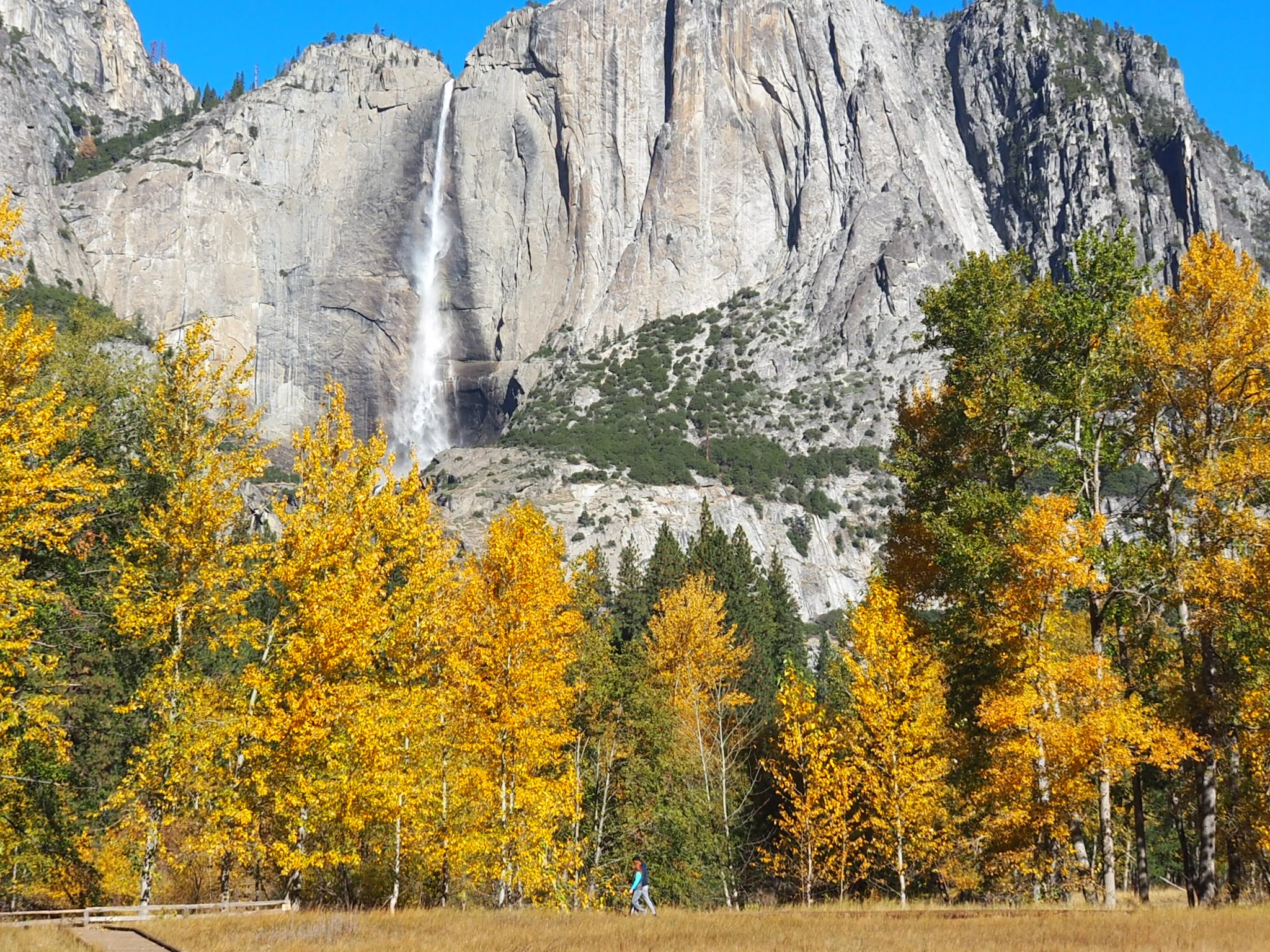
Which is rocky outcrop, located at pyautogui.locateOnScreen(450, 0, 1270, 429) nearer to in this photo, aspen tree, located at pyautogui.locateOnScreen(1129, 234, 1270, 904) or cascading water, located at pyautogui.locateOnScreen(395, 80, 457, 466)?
cascading water, located at pyautogui.locateOnScreen(395, 80, 457, 466)

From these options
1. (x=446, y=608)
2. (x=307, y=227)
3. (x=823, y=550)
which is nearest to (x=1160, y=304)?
(x=446, y=608)

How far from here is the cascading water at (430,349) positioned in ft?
513

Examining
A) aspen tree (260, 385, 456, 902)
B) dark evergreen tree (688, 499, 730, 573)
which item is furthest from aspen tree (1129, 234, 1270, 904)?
dark evergreen tree (688, 499, 730, 573)

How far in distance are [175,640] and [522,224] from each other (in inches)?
5968

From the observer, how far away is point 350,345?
156750 mm

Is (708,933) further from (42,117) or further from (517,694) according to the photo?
(42,117)

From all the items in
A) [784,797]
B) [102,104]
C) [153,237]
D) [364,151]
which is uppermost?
[102,104]

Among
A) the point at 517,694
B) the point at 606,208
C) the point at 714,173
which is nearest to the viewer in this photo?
the point at 517,694

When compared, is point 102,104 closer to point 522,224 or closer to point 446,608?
point 522,224

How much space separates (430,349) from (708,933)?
149 metres

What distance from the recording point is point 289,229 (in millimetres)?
161000

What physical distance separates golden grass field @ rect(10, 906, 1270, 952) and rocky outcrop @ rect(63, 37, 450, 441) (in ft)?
448

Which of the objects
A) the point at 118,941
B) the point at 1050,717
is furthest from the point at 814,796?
the point at 118,941

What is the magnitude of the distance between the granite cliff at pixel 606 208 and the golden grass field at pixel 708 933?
392 ft
